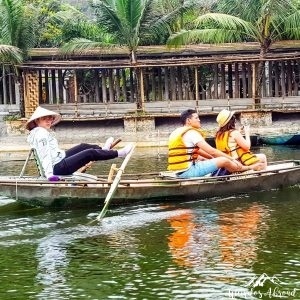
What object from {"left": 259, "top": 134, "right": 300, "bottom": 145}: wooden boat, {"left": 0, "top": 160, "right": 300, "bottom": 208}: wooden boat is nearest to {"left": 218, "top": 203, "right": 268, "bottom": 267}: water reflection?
{"left": 0, "top": 160, "right": 300, "bottom": 208}: wooden boat

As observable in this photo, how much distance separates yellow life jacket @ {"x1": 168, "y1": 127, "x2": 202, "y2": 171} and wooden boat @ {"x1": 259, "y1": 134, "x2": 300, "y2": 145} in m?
12.5

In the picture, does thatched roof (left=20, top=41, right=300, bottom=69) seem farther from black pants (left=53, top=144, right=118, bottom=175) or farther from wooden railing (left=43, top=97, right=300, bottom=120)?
black pants (left=53, top=144, right=118, bottom=175)

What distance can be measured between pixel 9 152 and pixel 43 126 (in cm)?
1528

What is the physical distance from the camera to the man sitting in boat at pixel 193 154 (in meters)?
13.7

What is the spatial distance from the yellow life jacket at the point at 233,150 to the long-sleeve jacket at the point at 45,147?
9.91 ft

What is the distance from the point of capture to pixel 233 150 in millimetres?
14344

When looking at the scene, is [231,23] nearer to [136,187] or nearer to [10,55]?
[10,55]

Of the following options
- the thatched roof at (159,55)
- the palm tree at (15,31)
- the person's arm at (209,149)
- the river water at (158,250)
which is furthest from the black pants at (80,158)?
the thatched roof at (159,55)

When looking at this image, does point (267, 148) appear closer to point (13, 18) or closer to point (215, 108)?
point (215, 108)

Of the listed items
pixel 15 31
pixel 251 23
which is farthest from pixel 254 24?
pixel 15 31

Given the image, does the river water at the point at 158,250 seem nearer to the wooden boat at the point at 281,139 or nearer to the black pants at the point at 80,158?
the black pants at the point at 80,158

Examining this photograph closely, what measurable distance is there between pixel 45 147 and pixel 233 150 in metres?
3.54

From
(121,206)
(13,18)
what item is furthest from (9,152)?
(121,206)

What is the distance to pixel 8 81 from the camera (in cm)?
3425
